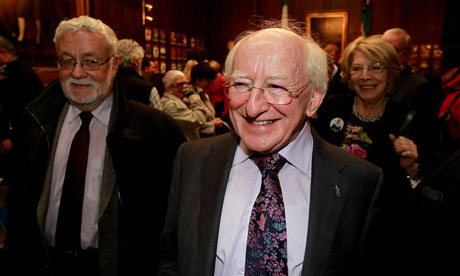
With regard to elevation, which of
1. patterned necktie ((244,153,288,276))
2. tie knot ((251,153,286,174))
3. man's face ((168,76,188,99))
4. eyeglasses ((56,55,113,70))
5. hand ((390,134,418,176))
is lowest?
patterned necktie ((244,153,288,276))

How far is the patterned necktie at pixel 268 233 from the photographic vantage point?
1.20 metres

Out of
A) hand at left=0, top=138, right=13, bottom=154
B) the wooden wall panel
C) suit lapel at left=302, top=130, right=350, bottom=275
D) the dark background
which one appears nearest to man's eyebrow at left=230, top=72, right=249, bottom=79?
suit lapel at left=302, top=130, right=350, bottom=275

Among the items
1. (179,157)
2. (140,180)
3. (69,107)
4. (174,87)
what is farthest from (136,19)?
(179,157)

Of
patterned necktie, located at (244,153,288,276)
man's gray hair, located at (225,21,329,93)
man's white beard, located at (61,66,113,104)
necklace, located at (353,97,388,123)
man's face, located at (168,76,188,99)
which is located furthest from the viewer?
man's face, located at (168,76,188,99)

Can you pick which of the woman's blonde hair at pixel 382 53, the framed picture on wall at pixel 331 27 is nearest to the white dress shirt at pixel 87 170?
the woman's blonde hair at pixel 382 53

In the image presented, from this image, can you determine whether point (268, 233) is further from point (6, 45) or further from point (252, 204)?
point (6, 45)

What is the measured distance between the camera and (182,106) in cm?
435

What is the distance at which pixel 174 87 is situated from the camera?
4.49m

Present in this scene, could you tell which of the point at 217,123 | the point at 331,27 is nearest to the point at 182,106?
the point at 217,123

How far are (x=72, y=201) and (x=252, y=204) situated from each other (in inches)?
42.7

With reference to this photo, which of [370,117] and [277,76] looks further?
[370,117]

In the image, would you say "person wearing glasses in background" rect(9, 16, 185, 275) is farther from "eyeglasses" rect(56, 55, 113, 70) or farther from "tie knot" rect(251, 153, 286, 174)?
"tie knot" rect(251, 153, 286, 174)

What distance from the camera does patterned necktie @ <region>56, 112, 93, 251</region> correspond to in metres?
1.82

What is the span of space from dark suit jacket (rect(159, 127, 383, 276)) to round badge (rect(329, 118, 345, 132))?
0.73 metres
